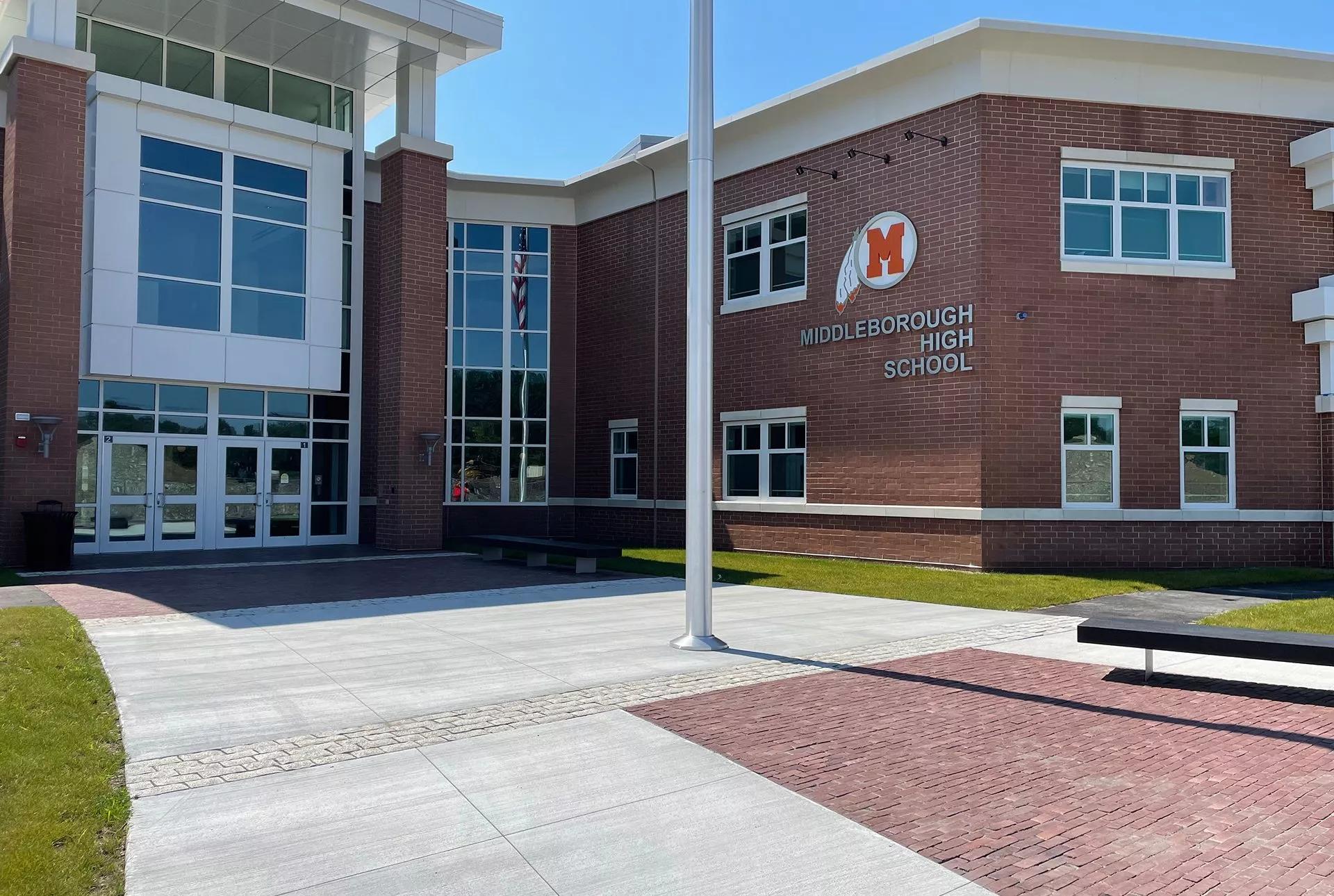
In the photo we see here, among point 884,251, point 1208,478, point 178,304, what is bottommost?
point 1208,478

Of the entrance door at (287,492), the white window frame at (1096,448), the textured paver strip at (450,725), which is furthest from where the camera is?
the entrance door at (287,492)

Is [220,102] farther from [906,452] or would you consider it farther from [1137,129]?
[1137,129]

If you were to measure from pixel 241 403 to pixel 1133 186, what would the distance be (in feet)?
59.8

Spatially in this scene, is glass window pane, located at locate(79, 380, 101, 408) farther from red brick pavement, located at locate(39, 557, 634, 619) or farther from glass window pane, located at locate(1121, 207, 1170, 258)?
glass window pane, located at locate(1121, 207, 1170, 258)

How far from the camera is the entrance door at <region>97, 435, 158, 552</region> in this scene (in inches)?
774

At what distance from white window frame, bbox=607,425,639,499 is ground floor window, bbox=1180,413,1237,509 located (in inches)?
480

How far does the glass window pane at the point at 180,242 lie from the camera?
65.0 ft

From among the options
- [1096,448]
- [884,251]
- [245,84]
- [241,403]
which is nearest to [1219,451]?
[1096,448]

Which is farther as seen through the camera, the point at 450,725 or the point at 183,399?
the point at 183,399

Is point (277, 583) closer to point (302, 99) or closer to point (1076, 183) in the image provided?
point (302, 99)

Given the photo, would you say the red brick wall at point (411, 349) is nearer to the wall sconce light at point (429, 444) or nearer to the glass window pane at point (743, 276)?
the wall sconce light at point (429, 444)

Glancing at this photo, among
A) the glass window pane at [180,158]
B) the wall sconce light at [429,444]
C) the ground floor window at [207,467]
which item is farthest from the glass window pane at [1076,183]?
the glass window pane at [180,158]

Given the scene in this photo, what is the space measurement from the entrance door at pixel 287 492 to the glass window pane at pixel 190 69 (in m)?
7.78

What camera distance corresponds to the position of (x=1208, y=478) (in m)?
18.2
